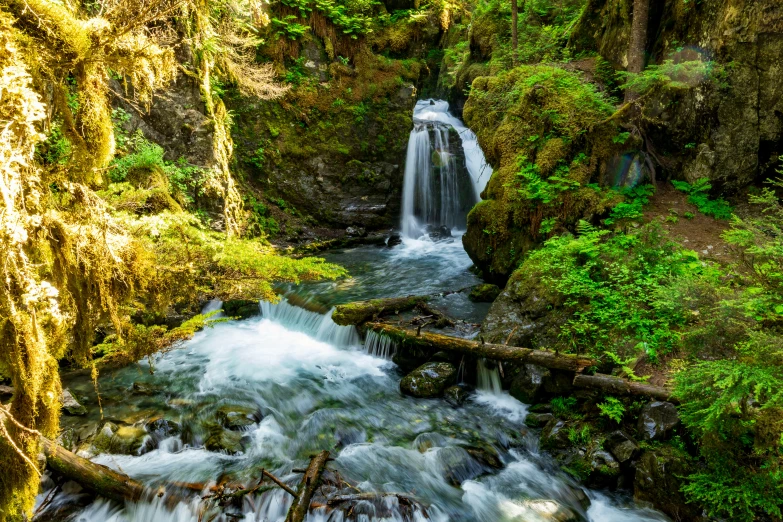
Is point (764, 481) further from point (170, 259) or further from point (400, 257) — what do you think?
point (400, 257)

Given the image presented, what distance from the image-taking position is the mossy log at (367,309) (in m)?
8.34

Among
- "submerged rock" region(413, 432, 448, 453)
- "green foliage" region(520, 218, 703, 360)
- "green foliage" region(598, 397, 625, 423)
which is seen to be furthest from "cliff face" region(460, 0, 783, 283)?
"submerged rock" region(413, 432, 448, 453)

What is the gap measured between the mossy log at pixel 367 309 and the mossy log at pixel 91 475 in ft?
14.5

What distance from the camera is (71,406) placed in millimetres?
5746

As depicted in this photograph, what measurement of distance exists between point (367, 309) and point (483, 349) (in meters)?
2.74

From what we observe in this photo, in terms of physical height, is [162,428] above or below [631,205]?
below

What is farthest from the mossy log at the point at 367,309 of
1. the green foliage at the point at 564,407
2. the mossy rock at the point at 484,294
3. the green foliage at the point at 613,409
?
the green foliage at the point at 613,409

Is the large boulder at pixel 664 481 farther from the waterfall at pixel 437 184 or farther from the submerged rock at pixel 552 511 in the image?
the waterfall at pixel 437 184

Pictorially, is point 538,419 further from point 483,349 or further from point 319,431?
point 319,431

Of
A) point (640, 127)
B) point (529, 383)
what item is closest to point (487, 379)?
point (529, 383)

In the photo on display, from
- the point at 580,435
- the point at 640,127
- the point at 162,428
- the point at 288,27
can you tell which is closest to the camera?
the point at 580,435

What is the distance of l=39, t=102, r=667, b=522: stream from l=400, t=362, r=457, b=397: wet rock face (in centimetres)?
15

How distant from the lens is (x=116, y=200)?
187 inches

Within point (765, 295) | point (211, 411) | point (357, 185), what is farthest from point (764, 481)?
point (357, 185)
